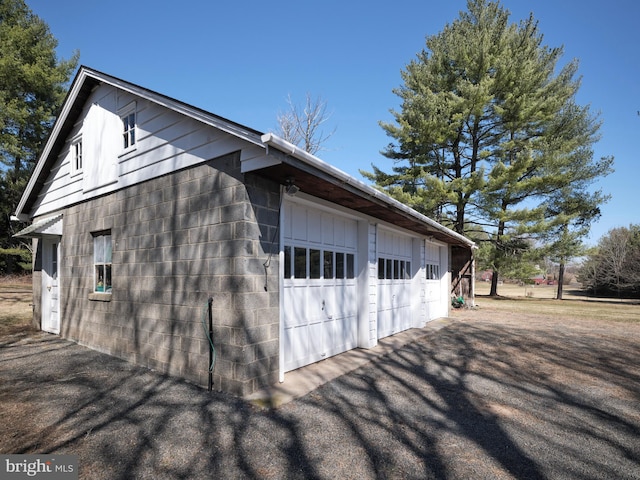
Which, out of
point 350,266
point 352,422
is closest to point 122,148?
point 350,266

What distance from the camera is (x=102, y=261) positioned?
22.6 feet

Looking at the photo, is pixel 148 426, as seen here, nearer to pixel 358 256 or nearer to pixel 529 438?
pixel 529 438

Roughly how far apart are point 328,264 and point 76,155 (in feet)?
21.2

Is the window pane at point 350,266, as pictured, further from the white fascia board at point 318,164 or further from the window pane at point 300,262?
the window pane at point 300,262

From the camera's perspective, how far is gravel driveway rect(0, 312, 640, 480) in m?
2.97

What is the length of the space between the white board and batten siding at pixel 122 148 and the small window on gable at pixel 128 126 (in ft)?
0.15

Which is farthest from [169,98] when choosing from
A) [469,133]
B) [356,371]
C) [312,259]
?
[469,133]

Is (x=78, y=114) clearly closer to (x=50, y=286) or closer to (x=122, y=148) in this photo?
(x=122, y=148)

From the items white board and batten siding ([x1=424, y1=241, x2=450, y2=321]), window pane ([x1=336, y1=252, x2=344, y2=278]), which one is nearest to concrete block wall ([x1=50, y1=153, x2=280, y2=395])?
window pane ([x1=336, y1=252, x2=344, y2=278])

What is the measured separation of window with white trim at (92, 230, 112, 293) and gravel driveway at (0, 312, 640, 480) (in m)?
1.36

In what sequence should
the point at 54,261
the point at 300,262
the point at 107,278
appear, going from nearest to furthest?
the point at 300,262 < the point at 107,278 < the point at 54,261

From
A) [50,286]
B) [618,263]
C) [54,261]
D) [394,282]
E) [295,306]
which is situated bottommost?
[295,306]

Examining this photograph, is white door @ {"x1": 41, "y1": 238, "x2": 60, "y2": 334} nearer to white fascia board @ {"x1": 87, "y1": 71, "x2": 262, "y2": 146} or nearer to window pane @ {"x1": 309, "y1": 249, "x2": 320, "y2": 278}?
white fascia board @ {"x1": 87, "y1": 71, "x2": 262, "y2": 146}

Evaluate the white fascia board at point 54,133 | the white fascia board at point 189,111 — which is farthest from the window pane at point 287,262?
the white fascia board at point 54,133
